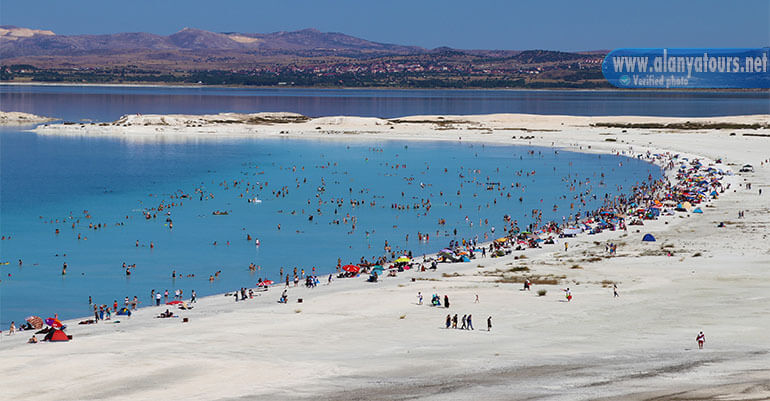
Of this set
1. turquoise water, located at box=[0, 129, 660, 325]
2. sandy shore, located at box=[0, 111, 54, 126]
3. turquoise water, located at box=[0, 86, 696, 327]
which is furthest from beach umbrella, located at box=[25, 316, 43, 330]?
sandy shore, located at box=[0, 111, 54, 126]

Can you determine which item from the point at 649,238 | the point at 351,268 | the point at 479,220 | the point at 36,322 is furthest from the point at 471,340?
the point at 479,220

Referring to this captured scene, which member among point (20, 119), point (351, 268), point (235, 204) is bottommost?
point (351, 268)

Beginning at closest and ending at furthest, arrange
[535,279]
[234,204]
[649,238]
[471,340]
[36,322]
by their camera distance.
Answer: [471,340]
[36,322]
[535,279]
[649,238]
[234,204]

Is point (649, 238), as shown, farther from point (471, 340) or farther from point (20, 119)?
point (20, 119)

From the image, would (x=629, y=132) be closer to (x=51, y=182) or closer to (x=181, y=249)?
(x=51, y=182)

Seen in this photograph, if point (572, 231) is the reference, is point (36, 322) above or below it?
below

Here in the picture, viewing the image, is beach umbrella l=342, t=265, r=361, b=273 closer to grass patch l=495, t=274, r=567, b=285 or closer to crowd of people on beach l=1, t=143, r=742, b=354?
crowd of people on beach l=1, t=143, r=742, b=354

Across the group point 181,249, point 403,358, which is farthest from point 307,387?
point 181,249
